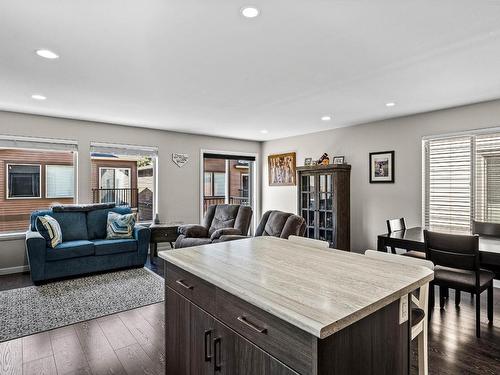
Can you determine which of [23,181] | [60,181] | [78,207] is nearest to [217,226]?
[78,207]

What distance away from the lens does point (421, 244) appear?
2982 millimetres

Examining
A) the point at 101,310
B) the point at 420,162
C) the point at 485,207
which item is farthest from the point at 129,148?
the point at 485,207

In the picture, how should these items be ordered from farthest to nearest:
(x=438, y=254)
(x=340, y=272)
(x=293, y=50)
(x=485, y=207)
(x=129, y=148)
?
(x=129, y=148), (x=485, y=207), (x=438, y=254), (x=293, y=50), (x=340, y=272)

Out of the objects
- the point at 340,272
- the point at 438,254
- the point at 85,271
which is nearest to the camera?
the point at 340,272

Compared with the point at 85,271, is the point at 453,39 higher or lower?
higher

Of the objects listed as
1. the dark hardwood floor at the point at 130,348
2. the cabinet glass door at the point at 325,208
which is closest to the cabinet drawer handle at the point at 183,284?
the dark hardwood floor at the point at 130,348

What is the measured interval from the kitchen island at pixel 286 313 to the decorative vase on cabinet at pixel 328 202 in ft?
11.0

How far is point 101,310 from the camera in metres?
3.08

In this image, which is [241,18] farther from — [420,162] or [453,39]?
[420,162]

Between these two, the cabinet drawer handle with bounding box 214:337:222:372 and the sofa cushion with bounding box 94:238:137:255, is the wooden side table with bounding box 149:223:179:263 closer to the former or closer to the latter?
the sofa cushion with bounding box 94:238:137:255

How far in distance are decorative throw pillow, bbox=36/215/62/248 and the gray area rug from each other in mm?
548

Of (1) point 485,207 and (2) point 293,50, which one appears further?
(1) point 485,207

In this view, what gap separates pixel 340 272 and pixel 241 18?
1.70 m

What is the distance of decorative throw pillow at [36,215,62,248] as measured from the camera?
3.93m
